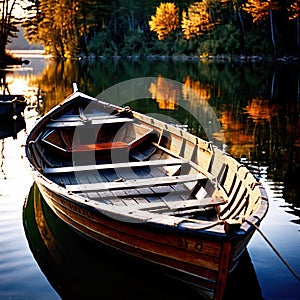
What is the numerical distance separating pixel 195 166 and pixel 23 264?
125 inches

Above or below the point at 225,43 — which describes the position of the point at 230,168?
below

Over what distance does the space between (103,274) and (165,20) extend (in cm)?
6208

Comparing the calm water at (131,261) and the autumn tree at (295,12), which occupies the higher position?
the autumn tree at (295,12)

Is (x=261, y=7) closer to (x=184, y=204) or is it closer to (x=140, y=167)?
(x=140, y=167)

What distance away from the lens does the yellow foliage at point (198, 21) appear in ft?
198

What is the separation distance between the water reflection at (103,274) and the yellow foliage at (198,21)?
55.7 m

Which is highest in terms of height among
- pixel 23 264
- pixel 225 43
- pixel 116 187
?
pixel 225 43

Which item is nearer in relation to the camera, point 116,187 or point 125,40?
point 116,187

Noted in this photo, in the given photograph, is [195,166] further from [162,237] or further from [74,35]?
[74,35]

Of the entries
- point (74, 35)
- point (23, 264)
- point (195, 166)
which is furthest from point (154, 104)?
point (74, 35)

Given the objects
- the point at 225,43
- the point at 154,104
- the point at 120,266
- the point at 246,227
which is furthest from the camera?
A: the point at 225,43

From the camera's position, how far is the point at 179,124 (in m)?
17.5

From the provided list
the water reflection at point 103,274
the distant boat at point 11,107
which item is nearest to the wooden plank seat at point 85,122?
the water reflection at point 103,274

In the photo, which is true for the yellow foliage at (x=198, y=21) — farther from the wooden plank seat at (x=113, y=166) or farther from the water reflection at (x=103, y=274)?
the water reflection at (x=103, y=274)
